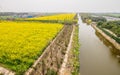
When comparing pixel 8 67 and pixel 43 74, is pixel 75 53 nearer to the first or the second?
pixel 43 74

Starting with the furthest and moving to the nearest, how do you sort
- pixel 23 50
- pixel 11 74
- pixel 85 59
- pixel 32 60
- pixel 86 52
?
pixel 86 52 → pixel 85 59 → pixel 23 50 → pixel 32 60 → pixel 11 74

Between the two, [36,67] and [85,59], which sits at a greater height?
[36,67]

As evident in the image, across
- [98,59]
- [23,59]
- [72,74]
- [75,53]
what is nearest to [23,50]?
[23,59]

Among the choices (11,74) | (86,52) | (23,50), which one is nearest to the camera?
(11,74)

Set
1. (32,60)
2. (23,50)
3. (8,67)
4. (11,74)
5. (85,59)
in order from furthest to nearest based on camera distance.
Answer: (85,59), (23,50), (32,60), (8,67), (11,74)

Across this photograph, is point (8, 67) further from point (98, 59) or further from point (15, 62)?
point (98, 59)

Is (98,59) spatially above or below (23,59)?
below

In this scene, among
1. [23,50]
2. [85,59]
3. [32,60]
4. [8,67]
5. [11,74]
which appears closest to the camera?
[11,74]

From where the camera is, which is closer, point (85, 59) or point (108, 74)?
point (108, 74)

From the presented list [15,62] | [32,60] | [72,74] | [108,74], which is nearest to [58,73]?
[72,74]
